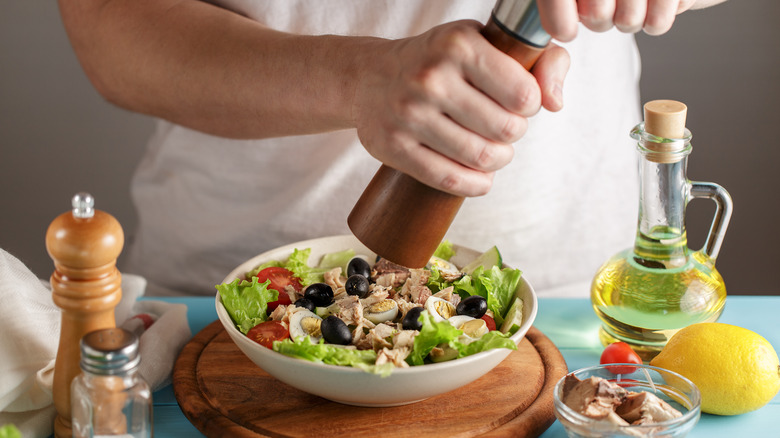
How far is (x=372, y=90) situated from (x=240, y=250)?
836 millimetres

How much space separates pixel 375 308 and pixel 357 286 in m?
0.07

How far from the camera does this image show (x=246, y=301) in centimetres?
125

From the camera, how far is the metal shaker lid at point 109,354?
0.90 meters

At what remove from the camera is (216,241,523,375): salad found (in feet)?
3.57

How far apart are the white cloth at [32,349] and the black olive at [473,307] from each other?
0.48 meters

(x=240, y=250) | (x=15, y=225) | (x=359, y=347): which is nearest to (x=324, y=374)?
(x=359, y=347)

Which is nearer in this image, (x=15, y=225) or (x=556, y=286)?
(x=556, y=286)

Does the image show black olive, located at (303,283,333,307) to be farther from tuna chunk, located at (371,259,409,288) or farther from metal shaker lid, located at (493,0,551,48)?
metal shaker lid, located at (493,0,551,48)

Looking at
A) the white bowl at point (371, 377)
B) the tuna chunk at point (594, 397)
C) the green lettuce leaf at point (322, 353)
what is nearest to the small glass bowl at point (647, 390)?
the tuna chunk at point (594, 397)

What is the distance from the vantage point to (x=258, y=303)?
126 cm

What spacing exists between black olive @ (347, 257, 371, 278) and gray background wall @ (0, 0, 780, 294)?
226cm

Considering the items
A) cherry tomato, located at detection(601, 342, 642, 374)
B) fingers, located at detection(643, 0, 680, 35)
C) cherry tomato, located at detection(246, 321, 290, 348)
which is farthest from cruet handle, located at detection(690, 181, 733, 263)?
cherry tomato, located at detection(246, 321, 290, 348)

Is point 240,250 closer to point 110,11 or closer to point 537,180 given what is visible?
point 110,11

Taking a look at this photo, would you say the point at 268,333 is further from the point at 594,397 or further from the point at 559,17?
the point at 559,17
